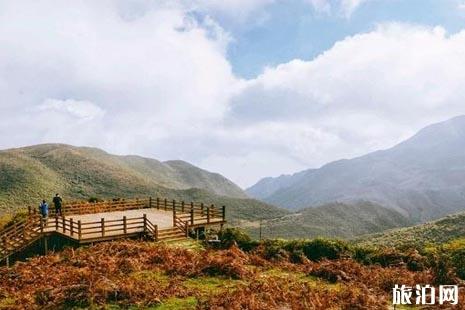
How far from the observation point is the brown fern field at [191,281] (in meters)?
19.1

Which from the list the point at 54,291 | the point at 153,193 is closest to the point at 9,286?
the point at 54,291

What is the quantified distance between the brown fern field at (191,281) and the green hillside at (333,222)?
7700 cm

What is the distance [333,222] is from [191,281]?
135m

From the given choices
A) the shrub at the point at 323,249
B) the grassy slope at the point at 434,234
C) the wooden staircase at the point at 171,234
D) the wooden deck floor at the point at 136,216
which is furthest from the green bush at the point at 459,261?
the grassy slope at the point at 434,234

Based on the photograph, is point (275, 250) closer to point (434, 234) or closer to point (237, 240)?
point (237, 240)

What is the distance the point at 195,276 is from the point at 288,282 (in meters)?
4.54

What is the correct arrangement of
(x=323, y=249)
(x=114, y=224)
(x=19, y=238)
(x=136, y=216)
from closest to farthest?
(x=323, y=249)
(x=19, y=238)
(x=114, y=224)
(x=136, y=216)

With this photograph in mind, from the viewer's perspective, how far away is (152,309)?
61.5ft

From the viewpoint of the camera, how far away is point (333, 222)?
152 meters

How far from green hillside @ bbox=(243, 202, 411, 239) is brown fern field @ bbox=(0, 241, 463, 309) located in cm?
7700

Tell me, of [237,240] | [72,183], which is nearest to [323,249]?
[237,240]

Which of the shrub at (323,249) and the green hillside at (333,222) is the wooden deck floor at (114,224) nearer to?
the shrub at (323,249)

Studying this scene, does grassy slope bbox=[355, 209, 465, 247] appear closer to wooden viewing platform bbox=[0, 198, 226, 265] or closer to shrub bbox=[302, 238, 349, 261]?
wooden viewing platform bbox=[0, 198, 226, 265]

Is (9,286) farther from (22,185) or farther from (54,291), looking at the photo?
(22,185)
